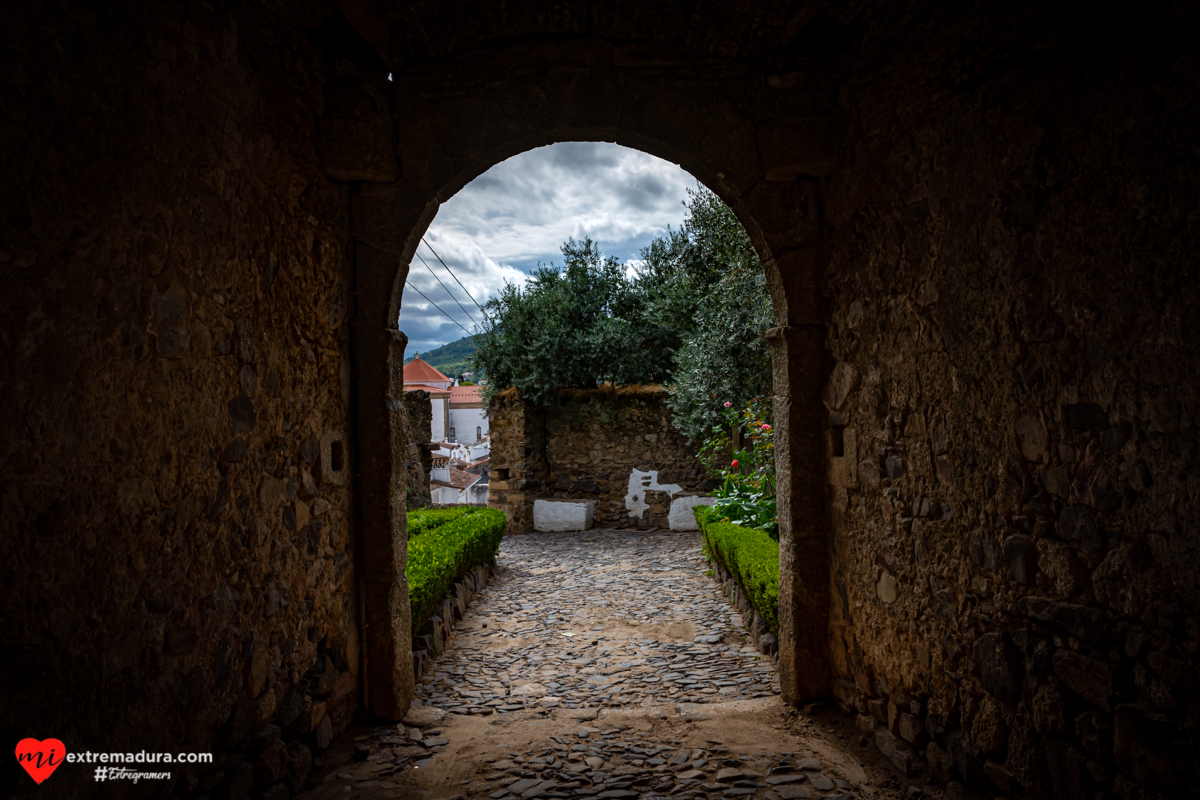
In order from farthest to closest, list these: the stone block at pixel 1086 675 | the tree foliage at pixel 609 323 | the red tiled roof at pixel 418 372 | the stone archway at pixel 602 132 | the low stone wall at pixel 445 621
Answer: the red tiled roof at pixel 418 372
the tree foliage at pixel 609 323
the low stone wall at pixel 445 621
the stone archway at pixel 602 132
the stone block at pixel 1086 675

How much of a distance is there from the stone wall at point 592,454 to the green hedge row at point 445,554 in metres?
2.57

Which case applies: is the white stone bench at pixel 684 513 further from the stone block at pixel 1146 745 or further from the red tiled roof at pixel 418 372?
the red tiled roof at pixel 418 372

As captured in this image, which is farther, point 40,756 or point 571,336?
point 571,336

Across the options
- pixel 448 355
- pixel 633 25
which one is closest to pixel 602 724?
pixel 633 25

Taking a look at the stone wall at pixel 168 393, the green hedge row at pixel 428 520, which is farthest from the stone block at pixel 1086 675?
the green hedge row at pixel 428 520

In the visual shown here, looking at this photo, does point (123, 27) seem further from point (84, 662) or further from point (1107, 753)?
point (1107, 753)

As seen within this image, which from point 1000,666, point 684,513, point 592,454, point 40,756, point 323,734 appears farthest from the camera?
point 592,454

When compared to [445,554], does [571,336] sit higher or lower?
higher

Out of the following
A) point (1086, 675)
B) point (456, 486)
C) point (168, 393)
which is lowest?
point (456, 486)

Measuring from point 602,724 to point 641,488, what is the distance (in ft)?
25.2

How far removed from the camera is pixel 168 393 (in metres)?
2.00

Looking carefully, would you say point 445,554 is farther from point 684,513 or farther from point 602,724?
point 684,513

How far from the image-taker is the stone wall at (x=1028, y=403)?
5.32 feet

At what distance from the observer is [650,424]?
10.9 m
